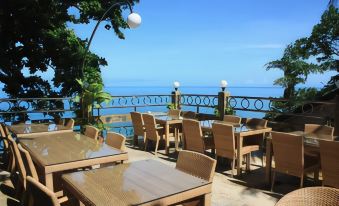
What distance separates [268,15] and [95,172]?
16034 millimetres

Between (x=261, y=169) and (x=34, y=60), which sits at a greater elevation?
(x=34, y=60)

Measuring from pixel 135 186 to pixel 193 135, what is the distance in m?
3.53

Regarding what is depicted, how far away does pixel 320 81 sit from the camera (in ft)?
36.8

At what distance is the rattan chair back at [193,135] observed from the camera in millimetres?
5551

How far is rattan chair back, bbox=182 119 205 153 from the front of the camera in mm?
5551

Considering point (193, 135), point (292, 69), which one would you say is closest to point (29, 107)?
point (193, 135)

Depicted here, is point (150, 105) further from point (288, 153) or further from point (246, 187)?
point (288, 153)

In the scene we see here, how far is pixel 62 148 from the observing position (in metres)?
3.44

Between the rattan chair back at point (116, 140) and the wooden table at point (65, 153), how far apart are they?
0.11 meters

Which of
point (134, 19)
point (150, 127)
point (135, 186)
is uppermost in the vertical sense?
point (134, 19)

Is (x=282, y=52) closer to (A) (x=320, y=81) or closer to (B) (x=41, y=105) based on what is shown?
(A) (x=320, y=81)

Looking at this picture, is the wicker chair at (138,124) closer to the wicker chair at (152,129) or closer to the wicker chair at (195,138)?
the wicker chair at (152,129)

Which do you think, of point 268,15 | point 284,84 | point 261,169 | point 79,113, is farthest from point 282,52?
point 79,113

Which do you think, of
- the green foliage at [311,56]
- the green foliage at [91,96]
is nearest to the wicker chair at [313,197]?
the green foliage at [91,96]
